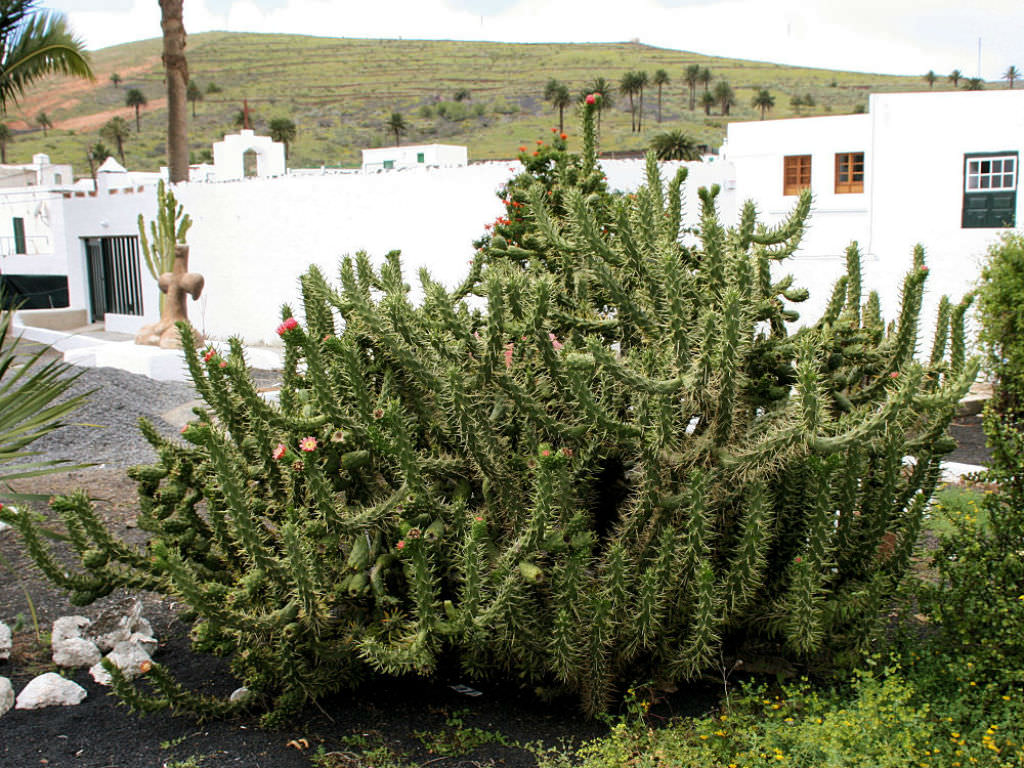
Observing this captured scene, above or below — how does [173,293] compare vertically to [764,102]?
below

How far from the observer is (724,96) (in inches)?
2650

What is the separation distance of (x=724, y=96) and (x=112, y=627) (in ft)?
227

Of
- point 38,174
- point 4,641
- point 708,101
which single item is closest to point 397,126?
point 708,101

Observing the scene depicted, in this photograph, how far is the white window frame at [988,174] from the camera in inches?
664

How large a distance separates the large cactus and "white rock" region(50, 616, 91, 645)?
27.5 inches

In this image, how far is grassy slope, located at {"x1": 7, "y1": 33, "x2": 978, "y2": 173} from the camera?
6241 centimetres

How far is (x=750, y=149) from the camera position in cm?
2275

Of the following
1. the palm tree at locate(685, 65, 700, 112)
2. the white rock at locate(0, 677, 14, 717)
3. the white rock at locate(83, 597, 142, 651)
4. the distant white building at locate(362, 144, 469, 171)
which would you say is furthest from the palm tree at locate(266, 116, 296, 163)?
the white rock at locate(0, 677, 14, 717)

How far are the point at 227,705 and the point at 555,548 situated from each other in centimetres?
150

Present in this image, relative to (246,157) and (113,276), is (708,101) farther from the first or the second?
(113,276)

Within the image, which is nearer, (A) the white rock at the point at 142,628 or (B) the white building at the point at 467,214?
(A) the white rock at the point at 142,628

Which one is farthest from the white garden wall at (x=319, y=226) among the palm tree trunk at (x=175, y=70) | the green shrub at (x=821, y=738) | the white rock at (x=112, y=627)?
the green shrub at (x=821, y=738)

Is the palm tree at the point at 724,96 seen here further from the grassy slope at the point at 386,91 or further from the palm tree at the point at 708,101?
the grassy slope at the point at 386,91

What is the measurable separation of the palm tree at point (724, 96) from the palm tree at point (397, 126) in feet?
76.2
